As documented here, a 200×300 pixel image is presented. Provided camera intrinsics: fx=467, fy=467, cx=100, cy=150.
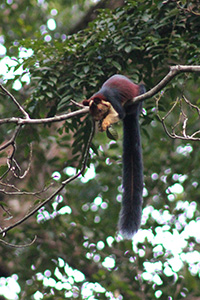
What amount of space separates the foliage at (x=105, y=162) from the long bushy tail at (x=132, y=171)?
23 cm

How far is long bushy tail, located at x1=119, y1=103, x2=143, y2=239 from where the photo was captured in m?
2.87

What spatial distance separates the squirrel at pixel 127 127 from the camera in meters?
2.78

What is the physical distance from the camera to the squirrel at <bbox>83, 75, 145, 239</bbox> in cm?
278

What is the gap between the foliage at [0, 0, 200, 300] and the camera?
334cm

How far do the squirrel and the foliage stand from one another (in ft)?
0.74

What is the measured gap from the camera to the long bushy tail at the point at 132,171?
2.87 m

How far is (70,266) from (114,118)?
6.64ft

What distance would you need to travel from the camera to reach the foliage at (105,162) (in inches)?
132

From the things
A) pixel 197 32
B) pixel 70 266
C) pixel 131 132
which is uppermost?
pixel 197 32

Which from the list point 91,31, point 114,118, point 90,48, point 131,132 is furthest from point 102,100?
point 91,31

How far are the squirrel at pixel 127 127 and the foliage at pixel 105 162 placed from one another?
0.23 metres

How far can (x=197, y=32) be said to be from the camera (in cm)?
336

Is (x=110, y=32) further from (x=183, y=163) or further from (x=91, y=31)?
(x=183, y=163)

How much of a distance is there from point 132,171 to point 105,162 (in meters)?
1.48
